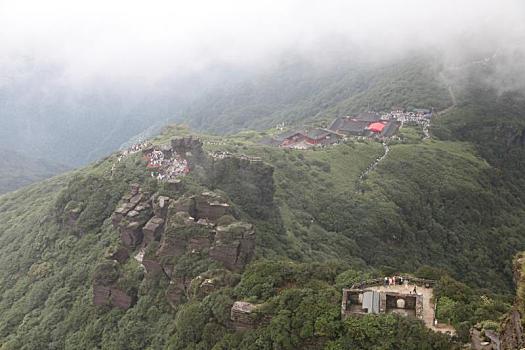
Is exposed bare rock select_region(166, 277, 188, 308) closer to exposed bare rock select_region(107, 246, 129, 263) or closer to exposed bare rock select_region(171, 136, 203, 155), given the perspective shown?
exposed bare rock select_region(107, 246, 129, 263)

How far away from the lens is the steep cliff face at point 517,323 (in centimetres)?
2609

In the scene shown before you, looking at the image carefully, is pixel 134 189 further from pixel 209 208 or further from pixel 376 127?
pixel 376 127

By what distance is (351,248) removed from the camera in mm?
85625

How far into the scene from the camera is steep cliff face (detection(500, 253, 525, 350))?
26.1 meters

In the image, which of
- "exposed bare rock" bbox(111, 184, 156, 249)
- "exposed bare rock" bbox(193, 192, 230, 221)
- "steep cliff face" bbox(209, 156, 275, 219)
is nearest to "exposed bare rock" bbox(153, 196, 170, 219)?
"exposed bare rock" bbox(111, 184, 156, 249)

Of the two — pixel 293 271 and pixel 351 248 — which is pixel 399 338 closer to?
pixel 293 271

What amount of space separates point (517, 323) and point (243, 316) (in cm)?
1970

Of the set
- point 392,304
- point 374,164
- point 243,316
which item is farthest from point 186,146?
point 392,304

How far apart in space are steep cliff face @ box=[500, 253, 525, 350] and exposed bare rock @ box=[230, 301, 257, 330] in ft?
56.4

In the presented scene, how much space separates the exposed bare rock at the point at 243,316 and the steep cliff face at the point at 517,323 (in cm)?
1719

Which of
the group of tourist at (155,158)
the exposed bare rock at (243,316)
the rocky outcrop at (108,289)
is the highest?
the group of tourist at (155,158)

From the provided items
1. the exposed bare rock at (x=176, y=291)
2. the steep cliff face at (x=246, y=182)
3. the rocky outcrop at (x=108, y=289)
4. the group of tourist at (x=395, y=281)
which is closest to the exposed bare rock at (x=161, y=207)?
the rocky outcrop at (x=108, y=289)

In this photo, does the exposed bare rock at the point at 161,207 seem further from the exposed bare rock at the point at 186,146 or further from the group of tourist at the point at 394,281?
the group of tourist at the point at 394,281

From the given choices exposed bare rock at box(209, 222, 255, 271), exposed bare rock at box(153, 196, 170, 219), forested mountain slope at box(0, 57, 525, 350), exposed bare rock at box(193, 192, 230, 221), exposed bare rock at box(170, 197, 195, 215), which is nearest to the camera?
forested mountain slope at box(0, 57, 525, 350)
